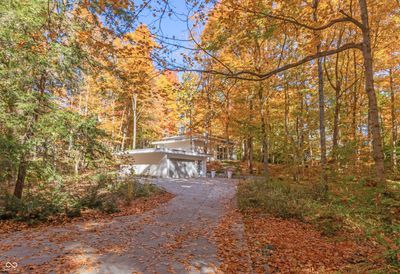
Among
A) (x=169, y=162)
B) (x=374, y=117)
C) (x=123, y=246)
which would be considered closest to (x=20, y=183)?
(x=123, y=246)

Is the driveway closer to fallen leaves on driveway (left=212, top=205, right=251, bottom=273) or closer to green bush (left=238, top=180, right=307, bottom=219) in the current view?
fallen leaves on driveway (left=212, top=205, right=251, bottom=273)

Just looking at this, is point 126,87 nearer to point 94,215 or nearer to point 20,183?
point 94,215

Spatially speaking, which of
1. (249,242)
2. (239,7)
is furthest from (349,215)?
(239,7)

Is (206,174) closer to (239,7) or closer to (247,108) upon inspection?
(247,108)

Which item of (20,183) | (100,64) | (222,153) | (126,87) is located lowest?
(20,183)

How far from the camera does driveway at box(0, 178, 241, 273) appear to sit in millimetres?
3775

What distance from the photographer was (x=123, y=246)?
15.1ft

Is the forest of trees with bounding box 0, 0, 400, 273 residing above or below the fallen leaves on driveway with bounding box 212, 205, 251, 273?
above

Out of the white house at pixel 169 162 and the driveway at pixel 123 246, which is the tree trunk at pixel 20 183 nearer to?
the driveway at pixel 123 246

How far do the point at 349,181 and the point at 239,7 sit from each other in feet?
19.0

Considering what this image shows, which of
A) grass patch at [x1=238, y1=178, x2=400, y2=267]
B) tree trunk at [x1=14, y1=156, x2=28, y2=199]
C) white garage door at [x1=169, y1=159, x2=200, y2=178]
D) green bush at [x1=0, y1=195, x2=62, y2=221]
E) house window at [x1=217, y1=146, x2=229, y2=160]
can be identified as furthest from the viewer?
house window at [x1=217, y1=146, x2=229, y2=160]

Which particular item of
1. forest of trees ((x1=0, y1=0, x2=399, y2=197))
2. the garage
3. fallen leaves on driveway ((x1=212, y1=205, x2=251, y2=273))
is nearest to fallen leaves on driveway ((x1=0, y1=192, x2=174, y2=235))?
forest of trees ((x1=0, y1=0, x2=399, y2=197))

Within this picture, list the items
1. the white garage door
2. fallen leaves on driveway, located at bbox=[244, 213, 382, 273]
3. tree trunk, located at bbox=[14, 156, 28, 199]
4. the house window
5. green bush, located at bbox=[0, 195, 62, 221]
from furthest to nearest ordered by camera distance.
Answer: the house window → the white garage door → tree trunk, located at bbox=[14, 156, 28, 199] → green bush, located at bbox=[0, 195, 62, 221] → fallen leaves on driveway, located at bbox=[244, 213, 382, 273]

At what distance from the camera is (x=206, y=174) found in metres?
23.9
